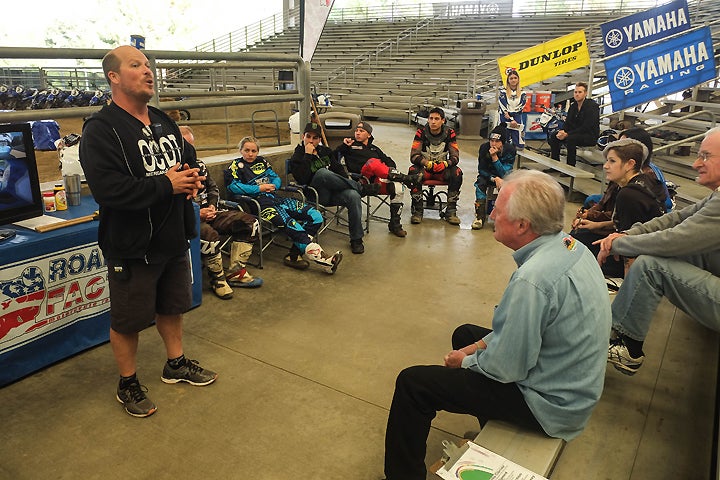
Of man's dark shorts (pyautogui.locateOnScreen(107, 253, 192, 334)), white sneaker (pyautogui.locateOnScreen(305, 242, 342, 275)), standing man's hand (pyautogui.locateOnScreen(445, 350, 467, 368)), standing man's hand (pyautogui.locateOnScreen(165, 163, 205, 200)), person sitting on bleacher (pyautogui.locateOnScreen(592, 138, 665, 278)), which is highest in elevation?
standing man's hand (pyautogui.locateOnScreen(165, 163, 205, 200))

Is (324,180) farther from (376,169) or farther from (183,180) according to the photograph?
(183,180)

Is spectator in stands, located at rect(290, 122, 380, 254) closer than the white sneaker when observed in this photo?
No

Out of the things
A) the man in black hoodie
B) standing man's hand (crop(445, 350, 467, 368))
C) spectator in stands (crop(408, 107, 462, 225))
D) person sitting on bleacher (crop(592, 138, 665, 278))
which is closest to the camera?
standing man's hand (crop(445, 350, 467, 368))

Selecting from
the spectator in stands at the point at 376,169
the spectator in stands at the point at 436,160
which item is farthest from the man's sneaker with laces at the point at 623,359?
the spectator in stands at the point at 436,160

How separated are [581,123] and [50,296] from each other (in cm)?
695

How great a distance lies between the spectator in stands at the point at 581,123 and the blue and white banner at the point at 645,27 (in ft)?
2.34

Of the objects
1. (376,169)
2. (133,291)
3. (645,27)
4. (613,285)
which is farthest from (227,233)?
(645,27)

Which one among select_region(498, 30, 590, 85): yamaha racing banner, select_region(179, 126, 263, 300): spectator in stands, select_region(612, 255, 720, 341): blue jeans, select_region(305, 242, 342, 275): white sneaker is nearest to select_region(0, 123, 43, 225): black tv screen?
select_region(179, 126, 263, 300): spectator in stands

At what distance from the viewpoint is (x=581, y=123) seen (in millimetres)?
7508

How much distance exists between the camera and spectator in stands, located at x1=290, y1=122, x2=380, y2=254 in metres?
5.09

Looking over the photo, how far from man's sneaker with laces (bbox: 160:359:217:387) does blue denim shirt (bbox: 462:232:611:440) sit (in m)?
1.67

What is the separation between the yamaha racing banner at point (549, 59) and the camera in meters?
8.05

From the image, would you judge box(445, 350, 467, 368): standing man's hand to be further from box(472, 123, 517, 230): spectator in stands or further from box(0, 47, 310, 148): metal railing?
box(472, 123, 517, 230): spectator in stands

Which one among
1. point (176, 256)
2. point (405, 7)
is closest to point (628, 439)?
point (176, 256)
